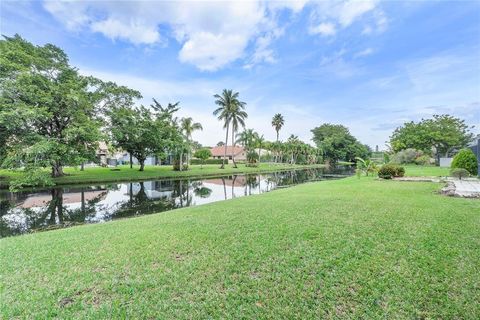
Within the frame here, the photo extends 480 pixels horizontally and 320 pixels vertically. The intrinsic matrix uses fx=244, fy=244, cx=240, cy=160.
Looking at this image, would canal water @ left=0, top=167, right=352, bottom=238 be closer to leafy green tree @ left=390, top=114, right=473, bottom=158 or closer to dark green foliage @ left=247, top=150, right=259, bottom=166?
dark green foliage @ left=247, top=150, right=259, bottom=166

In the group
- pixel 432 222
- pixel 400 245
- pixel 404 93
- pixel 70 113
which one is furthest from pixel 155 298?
pixel 404 93

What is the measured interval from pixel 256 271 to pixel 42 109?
20.3 meters

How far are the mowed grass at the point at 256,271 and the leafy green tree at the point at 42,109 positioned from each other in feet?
44.9

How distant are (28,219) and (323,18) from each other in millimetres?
17461

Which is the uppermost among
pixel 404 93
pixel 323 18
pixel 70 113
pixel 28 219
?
pixel 323 18

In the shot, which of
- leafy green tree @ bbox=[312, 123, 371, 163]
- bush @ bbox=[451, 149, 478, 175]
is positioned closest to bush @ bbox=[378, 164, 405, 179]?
bush @ bbox=[451, 149, 478, 175]

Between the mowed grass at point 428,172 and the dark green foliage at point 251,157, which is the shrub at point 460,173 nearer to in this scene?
the mowed grass at point 428,172

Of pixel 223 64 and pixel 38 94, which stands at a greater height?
pixel 223 64

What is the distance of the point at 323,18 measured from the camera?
13.6 m

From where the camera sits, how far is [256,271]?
407 cm

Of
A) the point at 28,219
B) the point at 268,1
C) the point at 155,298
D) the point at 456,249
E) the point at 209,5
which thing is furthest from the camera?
the point at 268,1

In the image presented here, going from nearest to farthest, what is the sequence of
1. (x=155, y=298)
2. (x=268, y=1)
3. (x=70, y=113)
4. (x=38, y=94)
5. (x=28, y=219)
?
(x=155, y=298), (x=28, y=219), (x=268, y=1), (x=38, y=94), (x=70, y=113)

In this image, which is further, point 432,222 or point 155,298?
point 432,222

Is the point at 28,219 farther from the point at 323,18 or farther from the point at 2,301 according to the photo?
the point at 323,18
